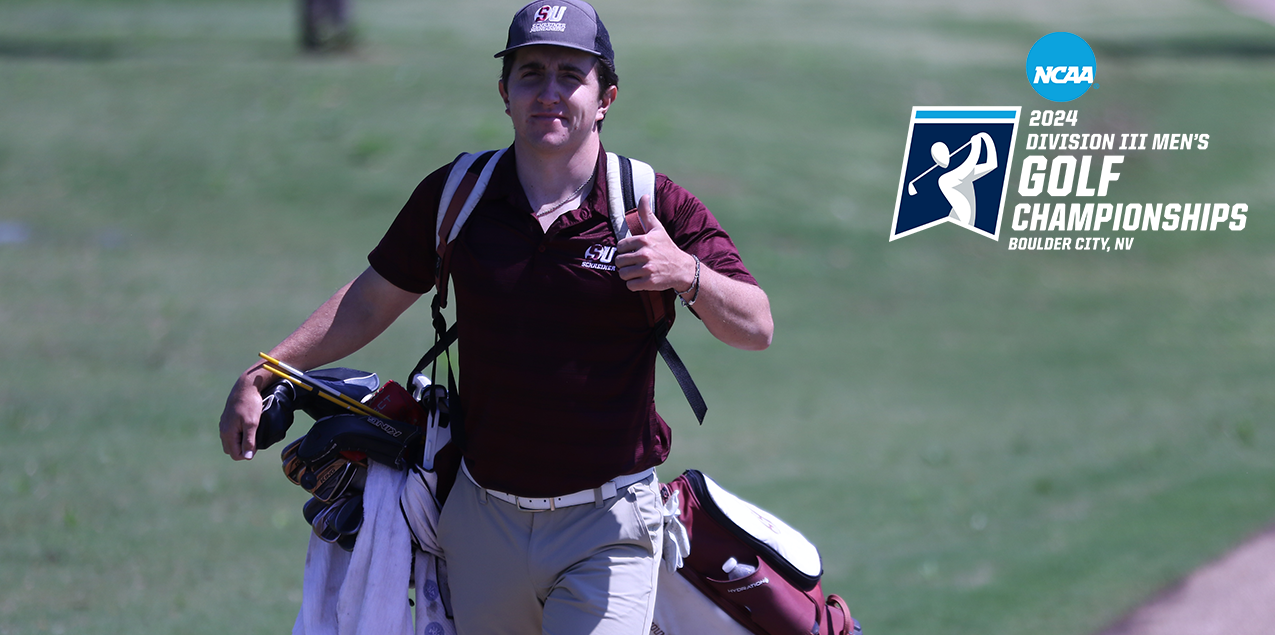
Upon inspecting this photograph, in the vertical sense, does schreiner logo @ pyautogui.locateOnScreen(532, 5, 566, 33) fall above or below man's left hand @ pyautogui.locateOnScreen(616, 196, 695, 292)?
above

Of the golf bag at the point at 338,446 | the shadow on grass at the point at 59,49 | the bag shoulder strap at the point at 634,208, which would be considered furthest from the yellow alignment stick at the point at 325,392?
the shadow on grass at the point at 59,49

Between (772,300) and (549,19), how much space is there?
392 inches

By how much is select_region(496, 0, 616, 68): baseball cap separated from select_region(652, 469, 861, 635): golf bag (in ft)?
4.44

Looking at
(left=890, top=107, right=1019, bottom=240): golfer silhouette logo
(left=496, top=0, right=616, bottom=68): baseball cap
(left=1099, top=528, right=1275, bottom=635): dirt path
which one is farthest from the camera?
(left=890, top=107, right=1019, bottom=240): golfer silhouette logo

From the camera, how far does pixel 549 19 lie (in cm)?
339

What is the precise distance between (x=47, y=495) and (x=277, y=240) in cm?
641

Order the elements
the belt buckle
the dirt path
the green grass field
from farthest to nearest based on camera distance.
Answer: the green grass field < the dirt path < the belt buckle

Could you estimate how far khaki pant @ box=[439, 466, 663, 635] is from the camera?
3.42 metres

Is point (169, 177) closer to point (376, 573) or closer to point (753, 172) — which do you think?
point (753, 172)

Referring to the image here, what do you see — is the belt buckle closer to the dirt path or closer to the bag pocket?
the bag pocket

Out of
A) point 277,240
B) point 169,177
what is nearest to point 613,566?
point 277,240

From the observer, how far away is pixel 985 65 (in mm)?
21500

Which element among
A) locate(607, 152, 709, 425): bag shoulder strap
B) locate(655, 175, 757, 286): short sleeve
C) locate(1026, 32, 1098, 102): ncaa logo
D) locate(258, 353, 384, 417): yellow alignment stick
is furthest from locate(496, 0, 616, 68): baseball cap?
locate(1026, 32, 1098, 102): ncaa logo

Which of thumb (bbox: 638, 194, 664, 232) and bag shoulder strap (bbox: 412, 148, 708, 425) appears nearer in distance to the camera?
thumb (bbox: 638, 194, 664, 232)
